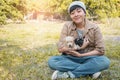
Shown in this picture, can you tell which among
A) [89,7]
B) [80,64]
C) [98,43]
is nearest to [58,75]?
[80,64]

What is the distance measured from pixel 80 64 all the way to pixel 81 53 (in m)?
0.18

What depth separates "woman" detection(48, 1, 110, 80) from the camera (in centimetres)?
477

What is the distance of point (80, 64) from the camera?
4887mm

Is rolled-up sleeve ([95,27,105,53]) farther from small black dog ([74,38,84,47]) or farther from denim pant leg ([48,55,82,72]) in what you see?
denim pant leg ([48,55,82,72])

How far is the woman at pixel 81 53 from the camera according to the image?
4.77 metres

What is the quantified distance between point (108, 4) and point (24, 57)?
41.0 ft

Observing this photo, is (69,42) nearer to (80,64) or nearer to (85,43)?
(85,43)

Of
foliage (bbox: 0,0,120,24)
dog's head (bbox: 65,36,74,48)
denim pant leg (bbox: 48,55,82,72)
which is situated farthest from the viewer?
foliage (bbox: 0,0,120,24)

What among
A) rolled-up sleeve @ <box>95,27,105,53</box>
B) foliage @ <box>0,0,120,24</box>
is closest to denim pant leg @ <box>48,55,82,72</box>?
rolled-up sleeve @ <box>95,27,105,53</box>

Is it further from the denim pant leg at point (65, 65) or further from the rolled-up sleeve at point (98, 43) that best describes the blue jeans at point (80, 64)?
the rolled-up sleeve at point (98, 43)

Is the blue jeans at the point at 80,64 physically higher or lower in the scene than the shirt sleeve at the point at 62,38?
lower

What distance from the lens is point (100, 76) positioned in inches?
195

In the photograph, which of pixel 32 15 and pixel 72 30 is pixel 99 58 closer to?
pixel 72 30

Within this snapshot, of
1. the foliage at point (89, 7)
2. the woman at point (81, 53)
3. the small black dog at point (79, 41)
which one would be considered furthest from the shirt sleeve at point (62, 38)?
the foliage at point (89, 7)
